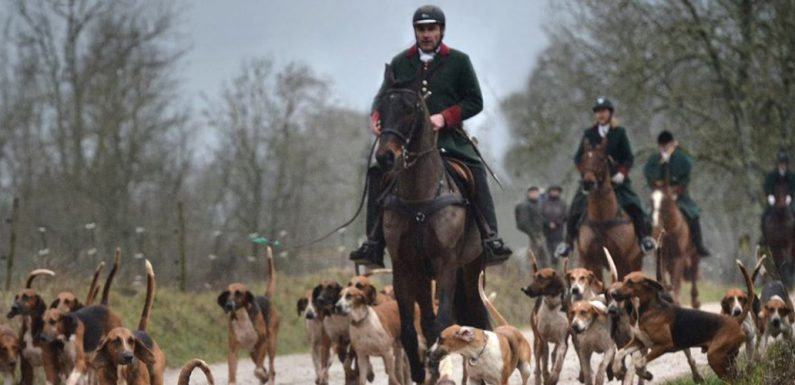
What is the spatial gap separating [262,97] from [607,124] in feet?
87.9

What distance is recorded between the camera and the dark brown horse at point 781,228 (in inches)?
961

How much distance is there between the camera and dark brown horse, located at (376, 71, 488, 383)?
433 inches

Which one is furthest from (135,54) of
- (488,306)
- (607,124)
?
(488,306)

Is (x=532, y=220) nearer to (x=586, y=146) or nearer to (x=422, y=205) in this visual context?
(x=586, y=146)

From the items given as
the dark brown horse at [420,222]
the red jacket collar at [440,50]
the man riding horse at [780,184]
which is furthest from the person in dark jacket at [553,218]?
the dark brown horse at [420,222]

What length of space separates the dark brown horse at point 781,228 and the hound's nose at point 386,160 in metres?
14.6

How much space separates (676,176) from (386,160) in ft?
37.4

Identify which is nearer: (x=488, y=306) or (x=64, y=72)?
(x=488, y=306)

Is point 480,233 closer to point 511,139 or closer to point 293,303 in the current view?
point 293,303

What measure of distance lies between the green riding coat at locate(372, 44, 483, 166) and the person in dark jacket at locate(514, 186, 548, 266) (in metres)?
16.0

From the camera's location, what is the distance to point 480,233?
11.7 meters

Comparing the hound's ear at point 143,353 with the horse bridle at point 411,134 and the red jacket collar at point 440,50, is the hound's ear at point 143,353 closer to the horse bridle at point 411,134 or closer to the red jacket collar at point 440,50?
the horse bridle at point 411,134

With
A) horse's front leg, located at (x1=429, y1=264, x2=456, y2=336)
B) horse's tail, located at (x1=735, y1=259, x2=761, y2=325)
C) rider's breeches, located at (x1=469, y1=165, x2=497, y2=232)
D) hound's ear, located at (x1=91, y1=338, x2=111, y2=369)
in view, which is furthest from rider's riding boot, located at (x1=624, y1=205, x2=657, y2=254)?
hound's ear, located at (x1=91, y1=338, x2=111, y2=369)

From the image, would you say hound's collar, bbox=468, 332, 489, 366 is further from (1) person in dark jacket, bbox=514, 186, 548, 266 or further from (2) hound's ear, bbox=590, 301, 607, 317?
(1) person in dark jacket, bbox=514, 186, 548, 266
